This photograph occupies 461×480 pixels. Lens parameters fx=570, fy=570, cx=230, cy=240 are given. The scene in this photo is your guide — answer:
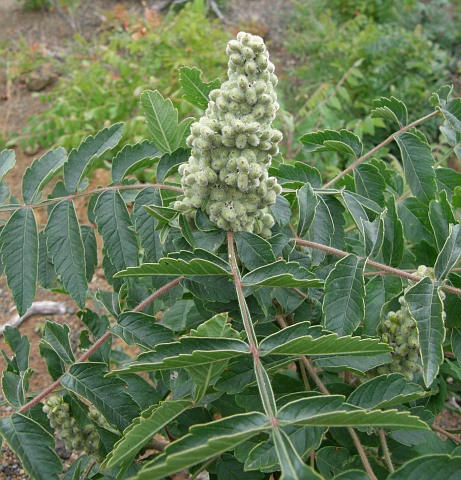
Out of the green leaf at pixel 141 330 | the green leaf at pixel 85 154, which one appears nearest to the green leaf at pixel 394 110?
the green leaf at pixel 85 154

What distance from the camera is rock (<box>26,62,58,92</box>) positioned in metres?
6.22

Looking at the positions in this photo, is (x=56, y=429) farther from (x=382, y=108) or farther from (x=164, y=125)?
(x=382, y=108)

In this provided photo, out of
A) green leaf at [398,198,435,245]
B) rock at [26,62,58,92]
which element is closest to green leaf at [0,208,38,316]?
green leaf at [398,198,435,245]

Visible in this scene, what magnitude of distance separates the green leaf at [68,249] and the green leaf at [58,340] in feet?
0.34

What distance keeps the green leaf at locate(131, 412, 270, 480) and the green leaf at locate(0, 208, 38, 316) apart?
2.10 feet

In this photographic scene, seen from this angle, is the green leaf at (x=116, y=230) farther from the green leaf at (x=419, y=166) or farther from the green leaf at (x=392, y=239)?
the green leaf at (x=419, y=166)

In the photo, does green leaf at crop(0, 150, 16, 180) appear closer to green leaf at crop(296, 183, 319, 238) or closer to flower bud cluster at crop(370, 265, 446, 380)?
green leaf at crop(296, 183, 319, 238)

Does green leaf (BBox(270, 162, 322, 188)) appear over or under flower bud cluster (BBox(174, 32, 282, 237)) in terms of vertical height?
under

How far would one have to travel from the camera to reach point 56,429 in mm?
1589

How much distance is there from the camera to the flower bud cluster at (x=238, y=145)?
1.36 metres

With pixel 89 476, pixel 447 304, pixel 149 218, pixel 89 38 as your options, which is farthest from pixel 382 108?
pixel 89 38

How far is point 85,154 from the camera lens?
1.71m

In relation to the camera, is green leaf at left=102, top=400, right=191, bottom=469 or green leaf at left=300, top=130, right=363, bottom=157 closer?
green leaf at left=102, top=400, right=191, bottom=469

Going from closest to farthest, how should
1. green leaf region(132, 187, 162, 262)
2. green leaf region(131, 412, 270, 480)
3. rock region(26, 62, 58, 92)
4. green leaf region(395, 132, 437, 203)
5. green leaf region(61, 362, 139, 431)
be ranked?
green leaf region(131, 412, 270, 480) → green leaf region(61, 362, 139, 431) → green leaf region(132, 187, 162, 262) → green leaf region(395, 132, 437, 203) → rock region(26, 62, 58, 92)
